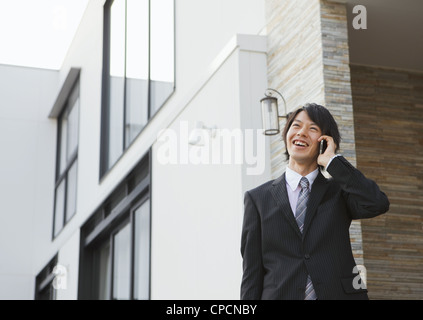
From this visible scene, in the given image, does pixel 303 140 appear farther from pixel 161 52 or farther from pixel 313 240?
pixel 161 52

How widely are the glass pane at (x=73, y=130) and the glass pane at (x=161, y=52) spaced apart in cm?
460

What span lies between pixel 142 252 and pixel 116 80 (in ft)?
9.37

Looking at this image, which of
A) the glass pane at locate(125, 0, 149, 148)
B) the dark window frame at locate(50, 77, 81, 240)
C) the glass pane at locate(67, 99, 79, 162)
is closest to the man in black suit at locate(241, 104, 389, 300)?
the glass pane at locate(125, 0, 149, 148)

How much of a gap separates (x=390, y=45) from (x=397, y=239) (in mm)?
1613

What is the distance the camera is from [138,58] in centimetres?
905

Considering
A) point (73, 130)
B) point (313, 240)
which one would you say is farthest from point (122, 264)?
point (313, 240)

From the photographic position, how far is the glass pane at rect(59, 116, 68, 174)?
14073 mm

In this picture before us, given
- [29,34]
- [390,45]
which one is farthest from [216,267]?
[29,34]

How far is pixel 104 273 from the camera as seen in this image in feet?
34.6

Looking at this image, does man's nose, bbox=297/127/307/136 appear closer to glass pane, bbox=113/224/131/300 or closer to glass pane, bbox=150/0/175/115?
glass pane, bbox=150/0/175/115

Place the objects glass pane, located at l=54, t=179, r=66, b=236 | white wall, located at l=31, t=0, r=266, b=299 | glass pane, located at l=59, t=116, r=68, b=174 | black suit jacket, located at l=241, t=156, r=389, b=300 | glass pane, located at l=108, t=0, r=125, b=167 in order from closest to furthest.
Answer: black suit jacket, located at l=241, t=156, r=389, b=300
white wall, located at l=31, t=0, r=266, b=299
glass pane, located at l=108, t=0, r=125, b=167
glass pane, located at l=54, t=179, r=66, b=236
glass pane, located at l=59, t=116, r=68, b=174

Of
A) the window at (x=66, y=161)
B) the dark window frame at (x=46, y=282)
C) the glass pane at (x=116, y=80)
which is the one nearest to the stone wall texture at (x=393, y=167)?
the glass pane at (x=116, y=80)

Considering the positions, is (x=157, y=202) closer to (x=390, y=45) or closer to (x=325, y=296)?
(x=390, y=45)

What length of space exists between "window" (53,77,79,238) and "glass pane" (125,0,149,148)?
3416 mm
